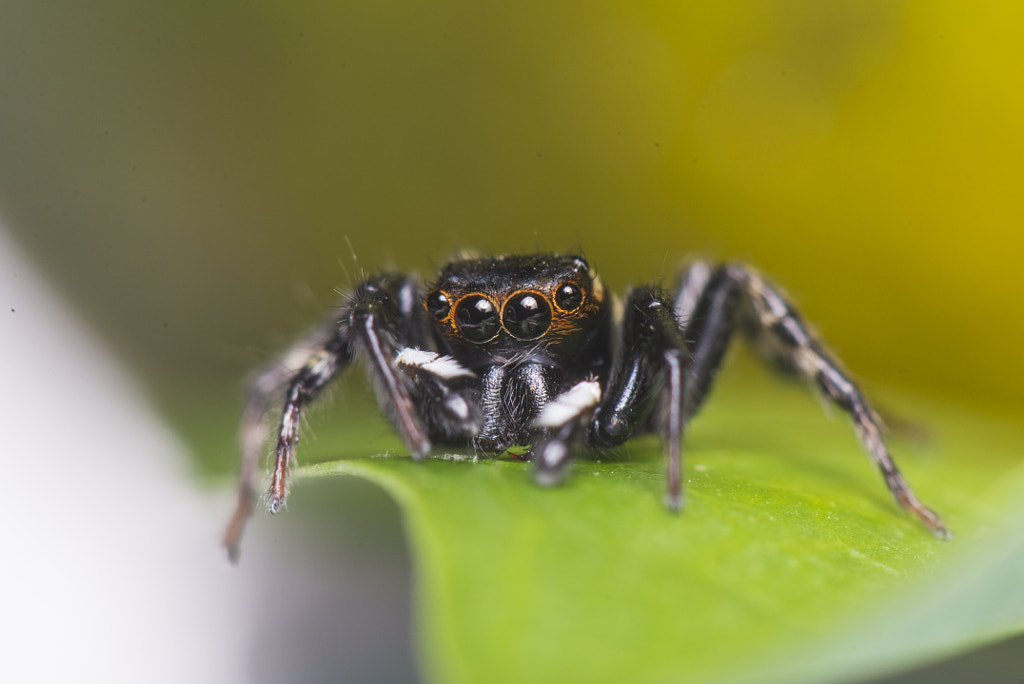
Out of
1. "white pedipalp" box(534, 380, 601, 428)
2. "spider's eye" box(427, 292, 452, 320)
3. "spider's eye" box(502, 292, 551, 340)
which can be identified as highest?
"spider's eye" box(427, 292, 452, 320)

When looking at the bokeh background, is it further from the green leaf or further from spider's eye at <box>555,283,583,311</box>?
the green leaf

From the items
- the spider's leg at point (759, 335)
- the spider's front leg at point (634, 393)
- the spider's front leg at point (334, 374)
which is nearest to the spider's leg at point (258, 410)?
the spider's front leg at point (334, 374)

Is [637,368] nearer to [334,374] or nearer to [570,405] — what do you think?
[570,405]

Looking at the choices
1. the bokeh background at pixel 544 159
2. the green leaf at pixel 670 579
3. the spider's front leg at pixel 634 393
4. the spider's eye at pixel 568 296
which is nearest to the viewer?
the green leaf at pixel 670 579

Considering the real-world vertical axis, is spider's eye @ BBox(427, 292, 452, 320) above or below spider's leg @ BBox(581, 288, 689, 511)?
above

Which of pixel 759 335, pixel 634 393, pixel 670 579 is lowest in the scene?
pixel 759 335

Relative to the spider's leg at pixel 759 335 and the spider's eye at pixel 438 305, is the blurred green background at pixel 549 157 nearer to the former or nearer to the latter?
the spider's leg at pixel 759 335

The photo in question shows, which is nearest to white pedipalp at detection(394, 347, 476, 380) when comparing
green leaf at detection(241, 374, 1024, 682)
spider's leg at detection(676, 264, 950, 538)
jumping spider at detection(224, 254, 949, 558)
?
jumping spider at detection(224, 254, 949, 558)

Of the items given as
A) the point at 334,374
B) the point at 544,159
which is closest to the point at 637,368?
the point at 334,374
